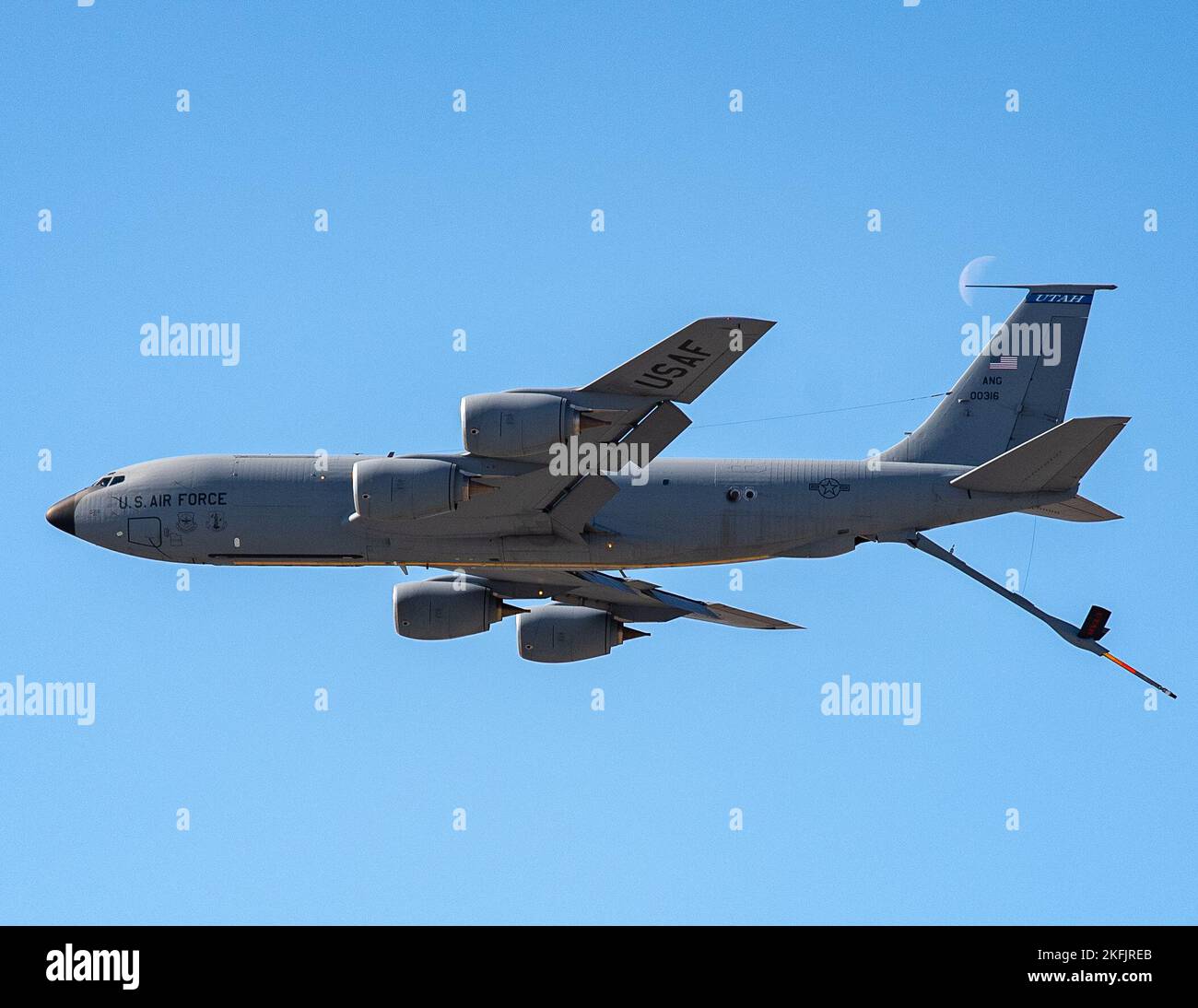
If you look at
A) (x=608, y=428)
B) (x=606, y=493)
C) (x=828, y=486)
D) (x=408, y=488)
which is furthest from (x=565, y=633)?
(x=608, y=428)

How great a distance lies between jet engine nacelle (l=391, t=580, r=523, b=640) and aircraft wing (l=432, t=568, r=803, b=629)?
482 millimetres

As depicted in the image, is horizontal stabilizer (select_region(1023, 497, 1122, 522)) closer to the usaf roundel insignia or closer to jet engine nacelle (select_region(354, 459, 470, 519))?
the usaf roundel insignia

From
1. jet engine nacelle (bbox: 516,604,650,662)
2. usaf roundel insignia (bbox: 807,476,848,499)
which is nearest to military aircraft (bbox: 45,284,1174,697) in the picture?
usaf roundel insignia (bbox: 807,476,848,499)

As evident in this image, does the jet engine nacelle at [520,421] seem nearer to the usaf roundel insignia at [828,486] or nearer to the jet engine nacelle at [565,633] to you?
the usaf roundel insignia at [828,486]

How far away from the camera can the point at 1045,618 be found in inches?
1624

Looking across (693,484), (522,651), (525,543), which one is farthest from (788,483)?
(522,651)

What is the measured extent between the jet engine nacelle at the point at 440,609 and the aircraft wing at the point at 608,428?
17.1ft

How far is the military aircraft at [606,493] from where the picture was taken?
3647 centimetres

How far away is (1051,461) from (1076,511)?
3268 millimetres

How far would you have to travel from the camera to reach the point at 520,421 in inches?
1382

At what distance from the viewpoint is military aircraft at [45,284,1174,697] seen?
36.5 m

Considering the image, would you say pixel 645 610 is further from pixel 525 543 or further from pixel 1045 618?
pixel 1045 618

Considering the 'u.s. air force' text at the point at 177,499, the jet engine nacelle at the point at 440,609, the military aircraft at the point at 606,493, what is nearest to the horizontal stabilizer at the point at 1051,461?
the military aircraft at the point at 606,493

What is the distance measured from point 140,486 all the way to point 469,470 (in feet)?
31.9
